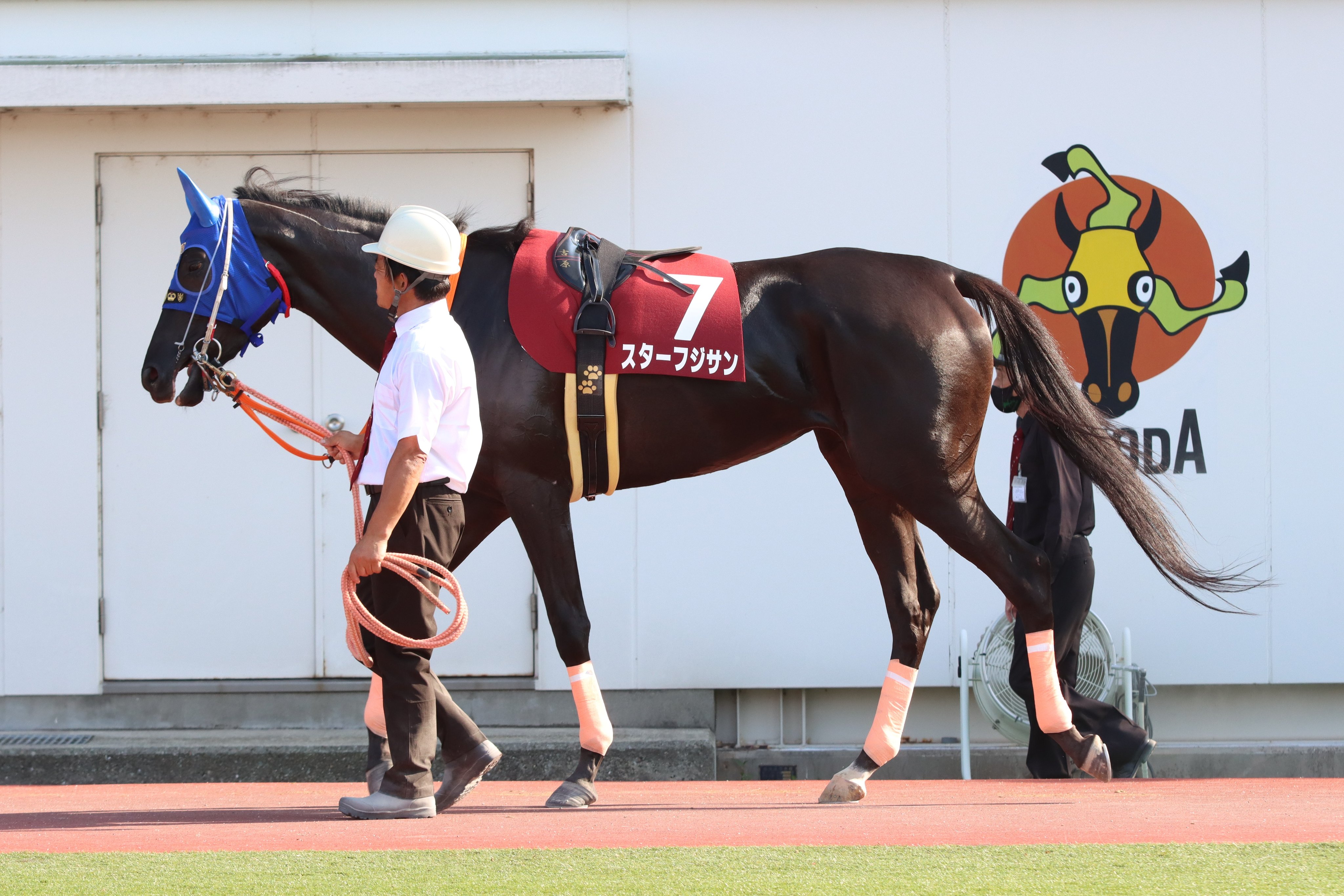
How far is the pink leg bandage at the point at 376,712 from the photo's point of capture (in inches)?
179

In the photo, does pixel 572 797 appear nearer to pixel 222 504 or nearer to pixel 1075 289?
pixel 222 504

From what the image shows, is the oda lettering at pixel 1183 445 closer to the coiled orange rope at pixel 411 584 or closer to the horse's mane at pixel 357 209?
the horse's mane at pixel 357 209

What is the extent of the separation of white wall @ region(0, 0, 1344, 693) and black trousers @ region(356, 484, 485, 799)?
2.74 metres

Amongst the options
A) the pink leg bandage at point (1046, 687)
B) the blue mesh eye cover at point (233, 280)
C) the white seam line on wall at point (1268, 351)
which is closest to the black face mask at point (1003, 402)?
the white seam line on wall at point (1268, 351)

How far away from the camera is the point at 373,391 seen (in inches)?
272

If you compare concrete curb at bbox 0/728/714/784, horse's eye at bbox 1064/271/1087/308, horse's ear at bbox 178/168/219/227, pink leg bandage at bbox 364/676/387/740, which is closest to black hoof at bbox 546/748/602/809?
pink leg bandage at bbox 364/676/387/740

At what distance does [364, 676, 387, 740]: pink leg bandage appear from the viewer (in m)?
4.54

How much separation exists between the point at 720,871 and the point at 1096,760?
183 cm

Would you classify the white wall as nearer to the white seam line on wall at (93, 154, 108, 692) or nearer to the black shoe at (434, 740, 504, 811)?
the white seam line on wall at (93, 154, 108, 692)

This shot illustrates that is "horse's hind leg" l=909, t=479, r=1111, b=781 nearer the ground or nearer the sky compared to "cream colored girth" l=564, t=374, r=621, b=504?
nearer the ground

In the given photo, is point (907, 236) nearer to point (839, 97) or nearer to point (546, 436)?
point (839, 97)

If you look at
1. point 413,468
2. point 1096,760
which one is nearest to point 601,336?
point 413,468

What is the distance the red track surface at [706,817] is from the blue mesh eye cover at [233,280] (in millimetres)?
1628

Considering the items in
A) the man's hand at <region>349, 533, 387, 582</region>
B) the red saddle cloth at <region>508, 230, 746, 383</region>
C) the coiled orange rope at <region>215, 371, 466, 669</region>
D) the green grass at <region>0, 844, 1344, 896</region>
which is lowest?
the green grass at <region>0, 844, 1344, 896</region>
